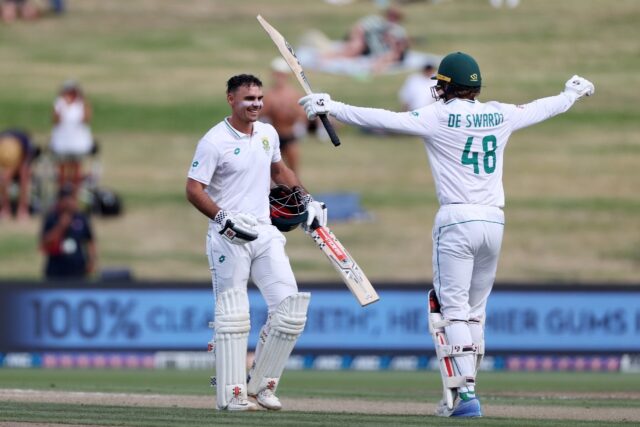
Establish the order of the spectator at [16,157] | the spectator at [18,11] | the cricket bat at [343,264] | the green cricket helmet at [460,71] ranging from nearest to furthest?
the green cricket helmet at [460,71] → the cricket bat at [343,264] → the spectator at [16,157] → the spectator at [18,11]

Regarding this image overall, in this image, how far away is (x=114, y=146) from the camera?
22.8 metres

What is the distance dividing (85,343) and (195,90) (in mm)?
10658

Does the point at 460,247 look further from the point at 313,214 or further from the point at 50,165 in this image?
the point at 50,165

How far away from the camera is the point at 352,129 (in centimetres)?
2325

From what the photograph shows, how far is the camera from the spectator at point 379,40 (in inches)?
929

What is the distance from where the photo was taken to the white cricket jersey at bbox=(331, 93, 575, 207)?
764 cm

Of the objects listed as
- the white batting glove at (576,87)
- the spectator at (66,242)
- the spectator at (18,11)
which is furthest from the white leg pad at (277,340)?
the spectator at (18,11)

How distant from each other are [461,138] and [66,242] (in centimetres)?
855

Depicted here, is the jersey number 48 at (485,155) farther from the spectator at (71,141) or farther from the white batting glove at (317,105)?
the spectator at (71,141)

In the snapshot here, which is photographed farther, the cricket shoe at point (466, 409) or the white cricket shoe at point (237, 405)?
the white cricket shoe at point (237, 405)

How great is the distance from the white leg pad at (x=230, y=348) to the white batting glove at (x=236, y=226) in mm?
352

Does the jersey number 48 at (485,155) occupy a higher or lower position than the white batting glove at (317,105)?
lower

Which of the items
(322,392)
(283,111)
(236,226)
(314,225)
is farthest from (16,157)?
(236,226)

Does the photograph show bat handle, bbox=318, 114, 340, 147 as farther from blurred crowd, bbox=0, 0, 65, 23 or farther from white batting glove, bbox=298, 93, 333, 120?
blurred crowd, bbox=0, 0, 65, 23
